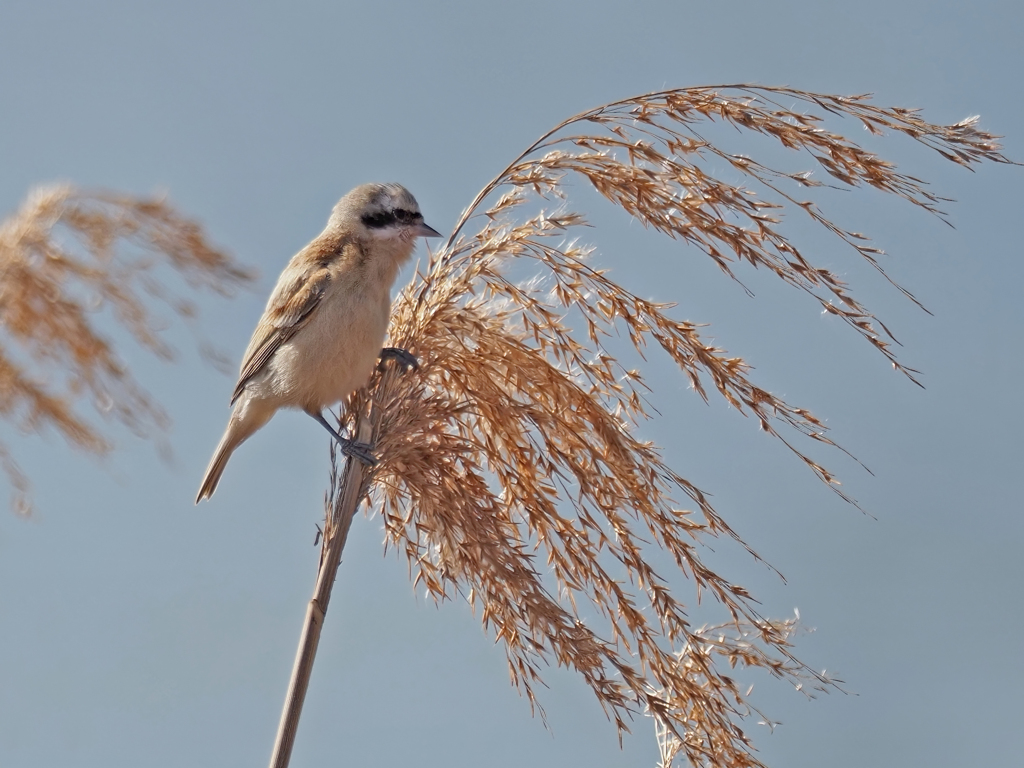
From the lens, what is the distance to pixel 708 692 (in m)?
2.22

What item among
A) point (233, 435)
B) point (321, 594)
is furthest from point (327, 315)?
point (321, 594)

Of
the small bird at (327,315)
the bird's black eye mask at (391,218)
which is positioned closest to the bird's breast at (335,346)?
the small bird at (327,315)

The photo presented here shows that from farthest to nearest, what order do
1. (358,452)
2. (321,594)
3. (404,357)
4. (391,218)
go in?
1. (391,218)
2. (404,357)
3. (358,452)
4. (321,594)

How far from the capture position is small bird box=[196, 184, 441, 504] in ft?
9.58

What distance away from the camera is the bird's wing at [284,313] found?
10.2 feet

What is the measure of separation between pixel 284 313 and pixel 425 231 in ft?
Result: 1.64

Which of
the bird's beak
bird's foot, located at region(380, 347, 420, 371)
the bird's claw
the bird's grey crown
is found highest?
the bird's grey crown

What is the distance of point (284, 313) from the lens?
3.15m

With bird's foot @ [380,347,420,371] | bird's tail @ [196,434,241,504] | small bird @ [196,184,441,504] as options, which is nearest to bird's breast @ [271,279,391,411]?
small bird @ [196,184,441,504]

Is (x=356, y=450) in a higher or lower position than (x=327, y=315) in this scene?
lower

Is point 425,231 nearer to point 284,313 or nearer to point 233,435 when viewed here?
point 284,313

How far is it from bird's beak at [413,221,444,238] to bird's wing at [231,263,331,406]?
31 cm

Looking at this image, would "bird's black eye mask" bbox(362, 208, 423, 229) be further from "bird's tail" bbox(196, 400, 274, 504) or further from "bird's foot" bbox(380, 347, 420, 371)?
"bird's foot" bbox(380, 347, 420, 371)

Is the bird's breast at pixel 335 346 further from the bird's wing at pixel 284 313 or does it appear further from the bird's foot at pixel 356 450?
the bird's foot at pixel 356 450
